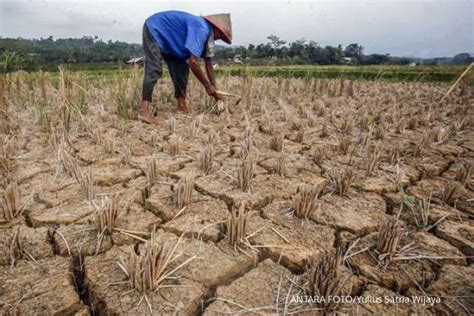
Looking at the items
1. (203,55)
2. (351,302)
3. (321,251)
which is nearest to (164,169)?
(321,251)

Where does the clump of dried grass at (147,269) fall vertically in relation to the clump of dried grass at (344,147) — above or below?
below

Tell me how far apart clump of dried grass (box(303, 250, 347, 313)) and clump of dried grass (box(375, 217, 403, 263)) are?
32cm

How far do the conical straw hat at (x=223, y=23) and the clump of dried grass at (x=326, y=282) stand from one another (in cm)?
296

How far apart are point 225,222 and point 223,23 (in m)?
2.80

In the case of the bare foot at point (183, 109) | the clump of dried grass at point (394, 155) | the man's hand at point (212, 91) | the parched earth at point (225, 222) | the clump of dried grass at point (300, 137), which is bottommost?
the parched earth at point (225, 222)

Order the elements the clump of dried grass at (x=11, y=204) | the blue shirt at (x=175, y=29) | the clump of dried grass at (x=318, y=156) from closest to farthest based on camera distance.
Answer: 1. the clump of dried grass at (x=11, y=204)
2. the clump of dried grass at (x=318, y=156)
3. the blue shirt at (x=175, y=29)

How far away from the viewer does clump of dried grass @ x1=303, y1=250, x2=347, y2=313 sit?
0.87 metres

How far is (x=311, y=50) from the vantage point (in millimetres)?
34219

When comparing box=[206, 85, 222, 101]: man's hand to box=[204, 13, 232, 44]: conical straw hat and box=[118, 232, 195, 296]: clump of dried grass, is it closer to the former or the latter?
box=[204, 13, 232, 44]: conical straw hat

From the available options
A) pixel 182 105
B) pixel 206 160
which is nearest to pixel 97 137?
pixel 206 160

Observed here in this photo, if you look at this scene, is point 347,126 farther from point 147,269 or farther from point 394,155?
point 147,269

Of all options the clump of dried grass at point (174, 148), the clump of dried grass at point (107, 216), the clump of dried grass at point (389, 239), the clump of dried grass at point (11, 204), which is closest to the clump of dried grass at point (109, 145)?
the clump of dried grass at point (174, 148)

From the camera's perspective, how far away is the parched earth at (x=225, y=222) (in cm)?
93

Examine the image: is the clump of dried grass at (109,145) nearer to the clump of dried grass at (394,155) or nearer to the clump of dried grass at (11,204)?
the clump of dried grass at (11,204)
